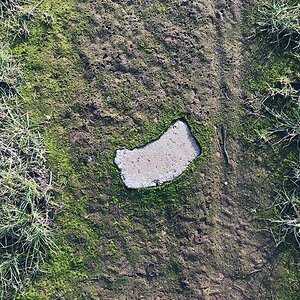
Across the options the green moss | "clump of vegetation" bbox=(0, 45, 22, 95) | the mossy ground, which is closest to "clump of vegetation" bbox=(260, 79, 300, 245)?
the mossy ground

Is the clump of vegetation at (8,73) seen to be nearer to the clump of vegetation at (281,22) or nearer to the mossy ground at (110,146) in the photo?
the mossy ground at (110,146)

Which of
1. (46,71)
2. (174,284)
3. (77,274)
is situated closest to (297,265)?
(174,284)

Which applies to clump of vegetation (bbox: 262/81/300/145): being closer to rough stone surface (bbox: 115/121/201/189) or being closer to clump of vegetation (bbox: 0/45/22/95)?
rough stone surface (bbox: 115/121/201/189)

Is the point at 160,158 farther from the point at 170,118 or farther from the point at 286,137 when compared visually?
the point at 286,137

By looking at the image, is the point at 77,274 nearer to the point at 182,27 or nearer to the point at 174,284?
the point at 174,284

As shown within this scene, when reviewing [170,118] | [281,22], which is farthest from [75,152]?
[281,22]

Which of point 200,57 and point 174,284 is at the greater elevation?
point 200,57

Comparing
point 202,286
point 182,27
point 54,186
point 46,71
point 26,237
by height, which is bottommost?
point 202,286
